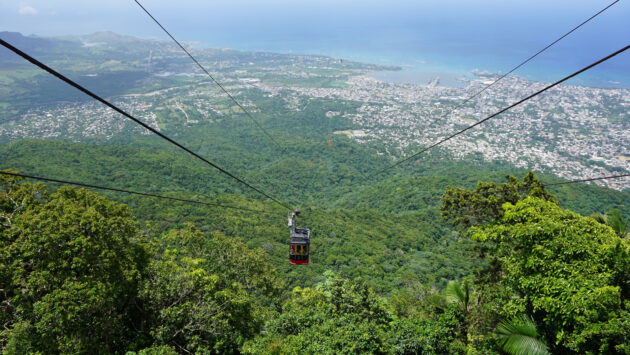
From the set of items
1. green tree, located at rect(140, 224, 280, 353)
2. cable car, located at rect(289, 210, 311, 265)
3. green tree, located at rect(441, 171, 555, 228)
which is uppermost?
green tree, located at rect(441, 171, 555, 228)

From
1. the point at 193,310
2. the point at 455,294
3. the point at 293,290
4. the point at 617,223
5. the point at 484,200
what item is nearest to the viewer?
the point at 617,223

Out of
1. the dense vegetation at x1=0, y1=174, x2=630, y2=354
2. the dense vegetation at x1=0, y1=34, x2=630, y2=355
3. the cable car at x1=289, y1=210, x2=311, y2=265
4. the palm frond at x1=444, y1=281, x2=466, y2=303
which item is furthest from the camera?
the cable car at x1=289, y1=210, x2=311, y2=265

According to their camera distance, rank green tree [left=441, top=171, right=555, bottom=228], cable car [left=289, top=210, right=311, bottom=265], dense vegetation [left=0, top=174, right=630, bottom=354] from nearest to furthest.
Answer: dense vegetation [left=0, top=174, right=630, bottom=354] < cable car [left=289, top=210, right=311, bottom=265] < green tree [left=441, top=171, right=555, bottom=228]

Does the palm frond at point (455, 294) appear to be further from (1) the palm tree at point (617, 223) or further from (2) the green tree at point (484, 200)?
(1) the palm tree at point (617, 223)

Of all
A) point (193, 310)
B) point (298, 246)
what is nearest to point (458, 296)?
point (298, 246)

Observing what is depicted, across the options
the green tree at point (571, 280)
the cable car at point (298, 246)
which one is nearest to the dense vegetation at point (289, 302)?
the green tree at point (571, 280)

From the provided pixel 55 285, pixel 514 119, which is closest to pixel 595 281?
pixel 55 285

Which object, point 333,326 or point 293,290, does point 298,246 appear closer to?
point 333,326

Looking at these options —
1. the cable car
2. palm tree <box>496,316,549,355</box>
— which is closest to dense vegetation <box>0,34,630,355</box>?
palm tree <box>496,316,549,355</box>

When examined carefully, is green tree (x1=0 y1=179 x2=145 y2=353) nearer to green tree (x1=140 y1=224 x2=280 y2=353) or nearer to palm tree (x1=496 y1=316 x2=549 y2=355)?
green tree (x1=140 y1=224 x2=280 y2=353)
